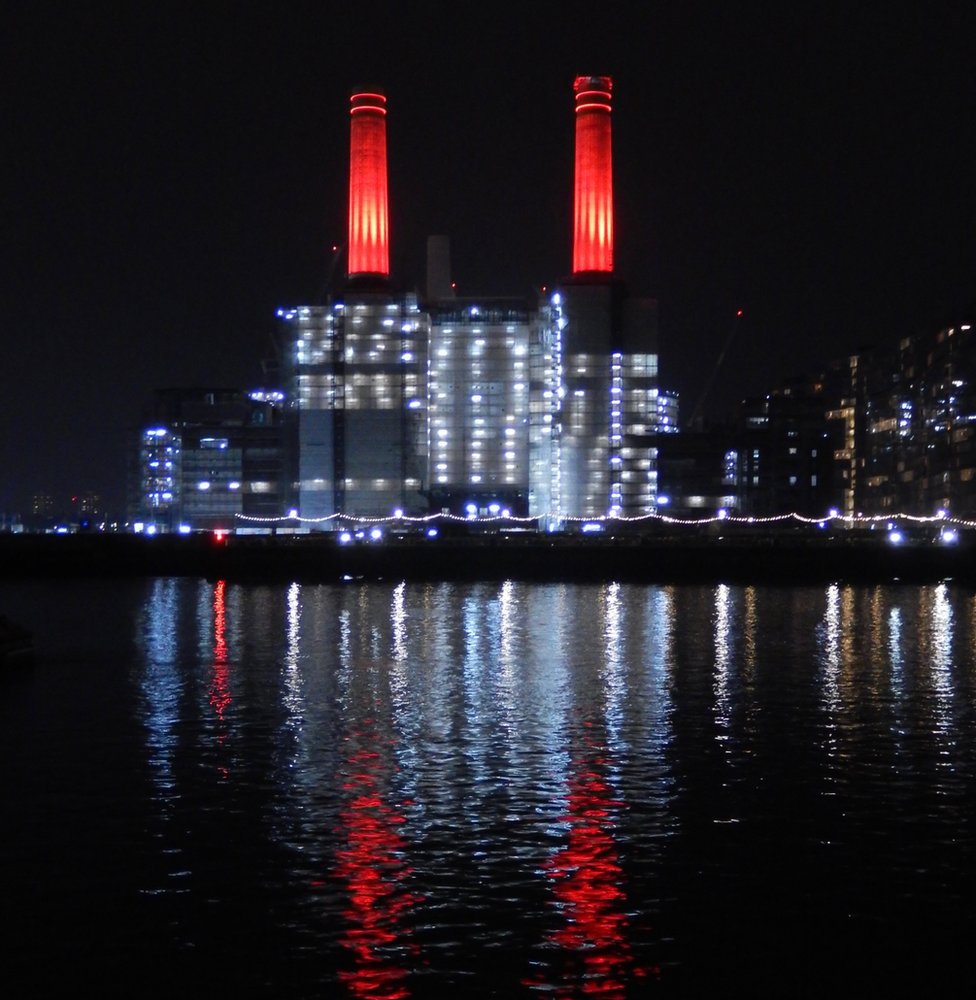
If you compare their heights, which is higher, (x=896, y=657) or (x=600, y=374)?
(x=600, y=374)

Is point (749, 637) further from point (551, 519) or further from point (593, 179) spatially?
point (593, 179)

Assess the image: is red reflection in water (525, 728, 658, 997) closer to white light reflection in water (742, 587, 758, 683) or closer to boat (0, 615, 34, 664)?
white light reflection in water (742, 587, 758, 683)

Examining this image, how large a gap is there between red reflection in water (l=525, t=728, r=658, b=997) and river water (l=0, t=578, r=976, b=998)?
2.5 inches

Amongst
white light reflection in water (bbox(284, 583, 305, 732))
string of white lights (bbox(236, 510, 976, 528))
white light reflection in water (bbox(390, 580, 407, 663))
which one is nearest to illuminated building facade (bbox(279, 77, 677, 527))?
string of white lights (bbox(236, 510, 976, 528))

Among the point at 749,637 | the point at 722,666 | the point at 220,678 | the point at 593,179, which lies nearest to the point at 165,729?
the point at 220,678

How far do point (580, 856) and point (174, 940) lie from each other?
254 inches

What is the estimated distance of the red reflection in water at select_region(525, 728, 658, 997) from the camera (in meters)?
17.1

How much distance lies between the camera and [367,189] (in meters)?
166

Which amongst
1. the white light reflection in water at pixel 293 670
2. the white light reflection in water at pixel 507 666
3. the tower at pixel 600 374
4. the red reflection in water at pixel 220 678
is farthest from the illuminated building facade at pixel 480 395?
the red reflection in water at pixel 220 678

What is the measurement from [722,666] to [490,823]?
23.6 m

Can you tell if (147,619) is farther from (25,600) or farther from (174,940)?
Result: (174,940)

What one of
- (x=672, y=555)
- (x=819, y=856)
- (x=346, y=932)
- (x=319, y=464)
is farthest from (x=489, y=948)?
(x=319, y=464)

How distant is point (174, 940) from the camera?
18312 mm

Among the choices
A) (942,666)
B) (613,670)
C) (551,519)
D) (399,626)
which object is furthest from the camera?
(551,519)
